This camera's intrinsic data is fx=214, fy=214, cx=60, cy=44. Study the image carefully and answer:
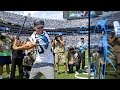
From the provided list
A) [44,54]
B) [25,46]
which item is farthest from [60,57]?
[25,46]

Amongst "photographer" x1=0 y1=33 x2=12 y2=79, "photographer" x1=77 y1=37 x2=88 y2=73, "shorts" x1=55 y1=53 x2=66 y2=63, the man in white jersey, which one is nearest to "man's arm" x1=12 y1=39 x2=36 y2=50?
the man in white jersey

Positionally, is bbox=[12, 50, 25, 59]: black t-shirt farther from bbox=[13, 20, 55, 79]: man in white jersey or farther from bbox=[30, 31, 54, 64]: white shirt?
bbox=[30, 31, 54, 64]: white shirt

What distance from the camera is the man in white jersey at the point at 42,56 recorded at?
3.90 metres

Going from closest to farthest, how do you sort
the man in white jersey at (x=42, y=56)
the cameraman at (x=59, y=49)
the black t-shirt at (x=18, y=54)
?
the man in white jersey at (x=42, y=56) < the cameraman at (x=59, y=49) < the black t-shirt at (x=18, y=54)

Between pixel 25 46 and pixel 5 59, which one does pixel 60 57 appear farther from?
pixel 5 59

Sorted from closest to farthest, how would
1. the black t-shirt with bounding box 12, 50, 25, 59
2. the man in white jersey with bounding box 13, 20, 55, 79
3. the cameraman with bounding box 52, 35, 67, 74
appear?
the man in white jersey with bounding box 13, 20, 55, 79, the cameraman with bounding box 52, 35, 67, 74, the black t-shirt with bounding box 12, 50, 25, 59

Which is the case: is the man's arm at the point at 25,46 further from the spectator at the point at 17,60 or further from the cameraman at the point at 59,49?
the cameraman at the point at 59,49

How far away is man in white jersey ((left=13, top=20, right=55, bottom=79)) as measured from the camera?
3.90 metres

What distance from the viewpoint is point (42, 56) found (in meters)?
3.91

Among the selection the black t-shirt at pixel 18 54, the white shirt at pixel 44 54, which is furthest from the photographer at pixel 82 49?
the black t-shirt at pixel 18 54
